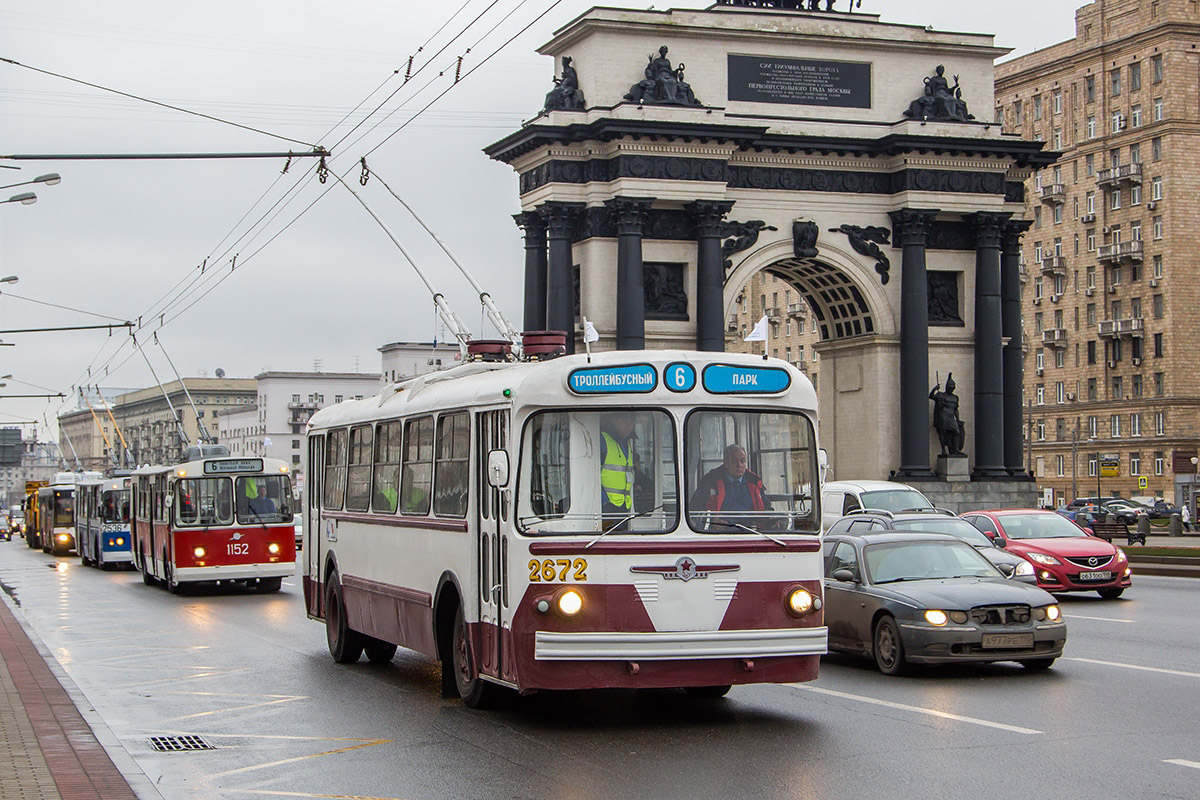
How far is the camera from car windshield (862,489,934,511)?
90.5 ft

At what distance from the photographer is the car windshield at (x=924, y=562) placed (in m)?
15.8

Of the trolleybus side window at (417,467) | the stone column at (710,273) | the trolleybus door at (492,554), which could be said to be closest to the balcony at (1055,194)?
the stone column at (710,273)

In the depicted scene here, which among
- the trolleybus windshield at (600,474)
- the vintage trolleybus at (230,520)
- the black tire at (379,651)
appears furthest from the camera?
the vintage trolleybus at (230,520)

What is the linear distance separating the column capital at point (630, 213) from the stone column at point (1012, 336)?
1250 cm

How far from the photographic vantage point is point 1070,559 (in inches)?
957

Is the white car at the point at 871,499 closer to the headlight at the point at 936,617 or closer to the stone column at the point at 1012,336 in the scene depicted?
the headlight at the point at 936,617

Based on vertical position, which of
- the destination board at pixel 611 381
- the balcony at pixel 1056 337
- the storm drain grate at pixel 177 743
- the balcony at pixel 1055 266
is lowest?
the storm drain grate at pixel 177 743

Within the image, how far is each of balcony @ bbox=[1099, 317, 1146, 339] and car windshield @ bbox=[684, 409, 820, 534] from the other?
3110 inches

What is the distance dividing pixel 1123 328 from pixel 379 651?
7632cm

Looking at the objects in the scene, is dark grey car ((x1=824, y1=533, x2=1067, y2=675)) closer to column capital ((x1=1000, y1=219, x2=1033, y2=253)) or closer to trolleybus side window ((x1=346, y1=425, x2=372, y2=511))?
trolleybus side window ((x1=346, y1=425, x2=372, y2=511))

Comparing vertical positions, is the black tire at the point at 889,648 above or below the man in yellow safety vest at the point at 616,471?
below

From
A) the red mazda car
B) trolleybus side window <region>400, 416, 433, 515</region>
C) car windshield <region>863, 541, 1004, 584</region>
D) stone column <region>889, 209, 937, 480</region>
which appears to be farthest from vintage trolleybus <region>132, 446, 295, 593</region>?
stone column <region>889, 209, 937, 480</region>

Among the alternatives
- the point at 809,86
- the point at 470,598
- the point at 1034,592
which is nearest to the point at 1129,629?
the point at 1034,592

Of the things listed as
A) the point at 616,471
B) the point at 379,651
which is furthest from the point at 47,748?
the point at 379,651
